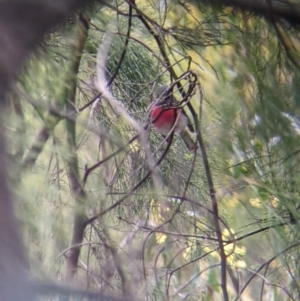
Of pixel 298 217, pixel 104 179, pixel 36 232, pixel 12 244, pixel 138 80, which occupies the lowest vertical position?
pixel 12 244

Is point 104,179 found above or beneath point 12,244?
above

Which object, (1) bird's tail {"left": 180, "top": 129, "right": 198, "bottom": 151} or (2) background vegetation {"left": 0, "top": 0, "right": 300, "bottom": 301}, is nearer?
(2) background vegetation {"left": 0, "top": 0, "right": 300, "bottom": 301}

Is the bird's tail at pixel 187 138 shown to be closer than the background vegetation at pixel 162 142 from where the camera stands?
No

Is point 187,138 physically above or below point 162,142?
above

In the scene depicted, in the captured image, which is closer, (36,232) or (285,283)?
(36,232)

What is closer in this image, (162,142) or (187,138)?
(162,142)

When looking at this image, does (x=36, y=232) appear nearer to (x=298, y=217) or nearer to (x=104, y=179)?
(x=298, y=217)

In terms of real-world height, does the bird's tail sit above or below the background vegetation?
above

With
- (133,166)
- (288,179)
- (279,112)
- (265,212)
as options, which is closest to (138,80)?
(133,166)

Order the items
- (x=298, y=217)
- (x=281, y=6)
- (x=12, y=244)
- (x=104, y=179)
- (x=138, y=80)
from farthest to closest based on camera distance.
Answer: (x=138, y=80) < (x=104, y=179) < (x=298, y=217) < (x=281, y=6) < (x=12, y=244)

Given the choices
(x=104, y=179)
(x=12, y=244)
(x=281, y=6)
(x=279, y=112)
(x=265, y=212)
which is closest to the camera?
(x=12, y=244)

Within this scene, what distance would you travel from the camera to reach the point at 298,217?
91 cm

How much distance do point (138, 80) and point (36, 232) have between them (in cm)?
83

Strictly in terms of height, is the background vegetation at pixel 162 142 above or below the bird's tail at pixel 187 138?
below
